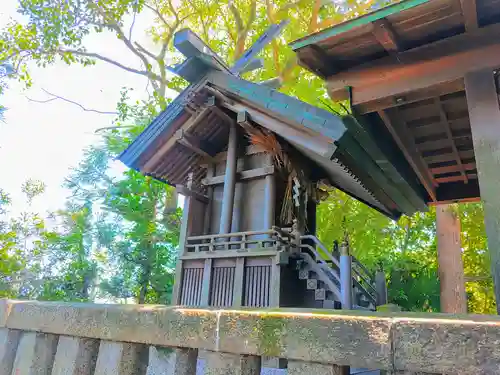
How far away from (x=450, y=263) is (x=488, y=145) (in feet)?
30.0

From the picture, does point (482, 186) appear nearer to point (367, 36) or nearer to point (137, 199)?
point (367, 36)

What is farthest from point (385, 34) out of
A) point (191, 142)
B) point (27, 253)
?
point (27, 253)

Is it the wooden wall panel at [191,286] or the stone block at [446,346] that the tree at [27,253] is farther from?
the stone block at [446,346]

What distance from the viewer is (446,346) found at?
3.59ft

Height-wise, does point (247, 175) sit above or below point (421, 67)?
above

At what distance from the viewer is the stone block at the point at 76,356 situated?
182 cm

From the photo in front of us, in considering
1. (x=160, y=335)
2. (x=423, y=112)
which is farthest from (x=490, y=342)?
(x=423, y=112)

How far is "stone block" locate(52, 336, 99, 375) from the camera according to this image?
182 cm

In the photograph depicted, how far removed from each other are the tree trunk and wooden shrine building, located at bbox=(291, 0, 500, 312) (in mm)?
7874

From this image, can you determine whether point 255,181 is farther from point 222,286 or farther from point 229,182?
point 222,286

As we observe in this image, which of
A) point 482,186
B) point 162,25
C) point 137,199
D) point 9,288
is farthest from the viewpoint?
point 162,25

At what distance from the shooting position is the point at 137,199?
15.8 meters

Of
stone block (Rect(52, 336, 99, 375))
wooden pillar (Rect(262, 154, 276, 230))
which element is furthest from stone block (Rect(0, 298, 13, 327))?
wooden pillar (Rect(262, 154, 276, 230))

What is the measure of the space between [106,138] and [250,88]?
45.1 ft
